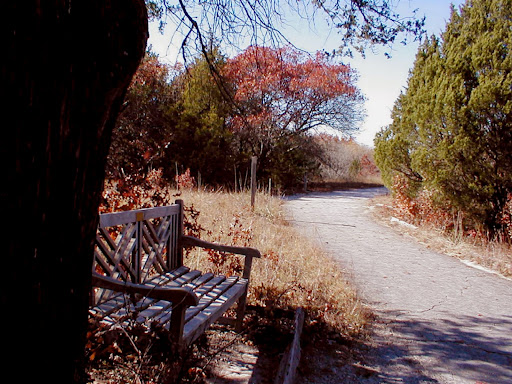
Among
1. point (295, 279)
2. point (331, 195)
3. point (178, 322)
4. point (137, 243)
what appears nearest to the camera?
point (178, 322)

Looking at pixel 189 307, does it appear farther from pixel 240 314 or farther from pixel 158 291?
pixel 240 314

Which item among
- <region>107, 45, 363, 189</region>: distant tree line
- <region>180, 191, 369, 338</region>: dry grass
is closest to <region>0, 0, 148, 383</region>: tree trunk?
<region>180, 191, 369, 338</region>: dry grass

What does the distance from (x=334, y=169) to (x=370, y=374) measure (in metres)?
24.7

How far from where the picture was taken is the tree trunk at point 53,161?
138cm

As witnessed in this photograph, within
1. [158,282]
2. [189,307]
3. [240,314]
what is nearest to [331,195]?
[240,314]

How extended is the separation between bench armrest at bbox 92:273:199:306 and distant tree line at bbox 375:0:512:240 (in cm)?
717

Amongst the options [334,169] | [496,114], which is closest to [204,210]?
[496,114]

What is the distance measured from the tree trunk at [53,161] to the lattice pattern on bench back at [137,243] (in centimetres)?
155

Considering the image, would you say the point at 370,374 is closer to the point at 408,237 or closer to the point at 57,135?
the point at 57,135

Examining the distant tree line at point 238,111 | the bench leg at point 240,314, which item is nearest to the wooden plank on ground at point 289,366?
the bench leg at point 240,314

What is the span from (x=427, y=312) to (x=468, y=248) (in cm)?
374

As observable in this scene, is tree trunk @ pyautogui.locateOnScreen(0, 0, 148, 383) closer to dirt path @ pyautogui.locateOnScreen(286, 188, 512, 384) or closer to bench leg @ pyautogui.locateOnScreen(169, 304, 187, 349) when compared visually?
bench leg @ pyautogui.locateOnScreen(169, 304, 187, 349)

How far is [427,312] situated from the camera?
15.6ft

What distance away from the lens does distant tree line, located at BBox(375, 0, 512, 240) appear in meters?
7.83
